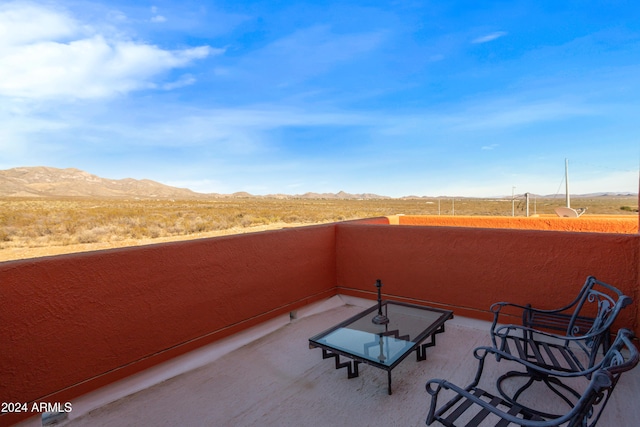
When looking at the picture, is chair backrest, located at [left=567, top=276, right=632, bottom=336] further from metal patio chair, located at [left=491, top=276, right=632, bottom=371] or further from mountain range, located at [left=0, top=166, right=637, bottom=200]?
mountain range, located at [left=0, top=166, right=637, bottom=200]

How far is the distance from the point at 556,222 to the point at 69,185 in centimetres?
10705

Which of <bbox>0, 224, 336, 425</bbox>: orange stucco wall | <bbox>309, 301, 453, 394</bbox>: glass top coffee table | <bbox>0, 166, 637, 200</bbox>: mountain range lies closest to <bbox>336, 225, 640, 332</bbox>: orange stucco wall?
<bbox>309, 301, 453, 394</bbox>: glass top coffee table

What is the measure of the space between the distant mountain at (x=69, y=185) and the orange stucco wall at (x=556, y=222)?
83001 mm

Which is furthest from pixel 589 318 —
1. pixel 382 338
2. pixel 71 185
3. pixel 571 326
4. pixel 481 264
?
pixel 71 185

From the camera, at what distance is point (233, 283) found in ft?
11.4

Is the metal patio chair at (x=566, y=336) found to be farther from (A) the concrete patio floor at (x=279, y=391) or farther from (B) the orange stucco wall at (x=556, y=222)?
(B) the orange stucco wall at (x=556, y=222)

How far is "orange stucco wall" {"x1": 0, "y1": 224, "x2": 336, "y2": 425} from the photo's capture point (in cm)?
211

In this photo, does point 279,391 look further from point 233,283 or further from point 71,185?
point 71,185

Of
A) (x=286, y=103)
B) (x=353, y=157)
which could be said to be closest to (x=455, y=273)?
(x=286, y=103)

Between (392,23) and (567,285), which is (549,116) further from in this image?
(567,285)

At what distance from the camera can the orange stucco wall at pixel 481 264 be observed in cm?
292

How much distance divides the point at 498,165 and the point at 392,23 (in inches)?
1476

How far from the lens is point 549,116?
22.3m

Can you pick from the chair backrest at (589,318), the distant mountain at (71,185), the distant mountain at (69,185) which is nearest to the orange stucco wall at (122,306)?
the chair backrest at (589,318)
